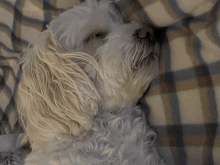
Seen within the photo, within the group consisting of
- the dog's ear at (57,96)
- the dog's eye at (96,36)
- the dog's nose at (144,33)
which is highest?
the dog's nose at (144,33)

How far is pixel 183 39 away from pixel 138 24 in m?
0.23

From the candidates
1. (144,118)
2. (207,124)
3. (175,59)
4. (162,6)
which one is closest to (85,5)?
(162,6)

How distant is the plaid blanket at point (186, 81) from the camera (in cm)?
73

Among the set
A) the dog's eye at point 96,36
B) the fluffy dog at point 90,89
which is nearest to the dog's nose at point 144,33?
the fluffy dog at point 90,89

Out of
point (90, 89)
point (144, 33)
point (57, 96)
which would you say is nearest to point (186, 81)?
point (144, 33)

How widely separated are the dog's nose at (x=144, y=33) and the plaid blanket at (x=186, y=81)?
0.13 feet

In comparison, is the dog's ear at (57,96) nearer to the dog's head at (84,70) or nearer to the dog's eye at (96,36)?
the dog's head at (84,70)

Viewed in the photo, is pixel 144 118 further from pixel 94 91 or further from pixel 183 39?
pixel 183 39

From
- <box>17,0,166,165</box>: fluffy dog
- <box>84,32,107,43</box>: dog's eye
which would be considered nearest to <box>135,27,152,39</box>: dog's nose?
<box>17,0,166,165</box>: fluffy dog

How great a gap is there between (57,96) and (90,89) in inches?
6.0

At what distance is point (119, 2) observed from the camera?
0.95 meters

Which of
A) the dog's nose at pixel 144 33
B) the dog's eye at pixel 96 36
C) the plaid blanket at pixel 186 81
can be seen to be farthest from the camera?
the dog's eye at pixel 96 36

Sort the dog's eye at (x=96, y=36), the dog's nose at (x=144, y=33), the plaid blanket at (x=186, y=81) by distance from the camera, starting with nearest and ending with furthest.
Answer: the plaid blanket at (x=186, y=81) < the dog's nose at (x=144, y=33) < the dog's eye at (x=96, y=36)

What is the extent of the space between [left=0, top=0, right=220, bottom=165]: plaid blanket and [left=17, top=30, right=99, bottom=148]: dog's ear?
0.92 ft
